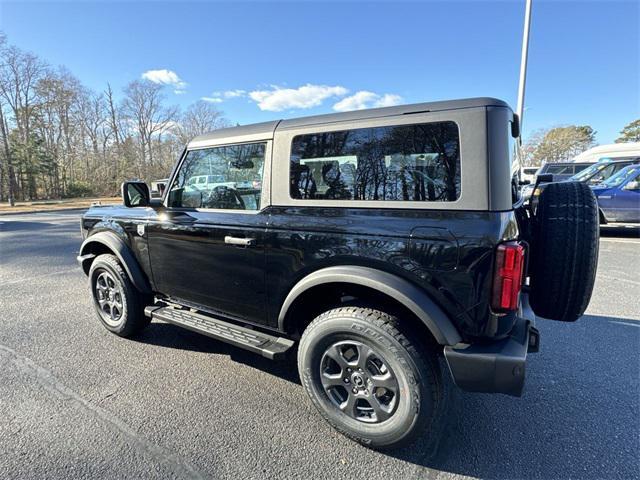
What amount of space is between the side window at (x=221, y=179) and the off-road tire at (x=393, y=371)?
102cm

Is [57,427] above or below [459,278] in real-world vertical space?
below

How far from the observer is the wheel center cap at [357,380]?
216cm

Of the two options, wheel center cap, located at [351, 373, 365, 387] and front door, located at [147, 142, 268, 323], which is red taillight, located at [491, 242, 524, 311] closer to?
wheel center cap, located at [351, 373, 365, 387]

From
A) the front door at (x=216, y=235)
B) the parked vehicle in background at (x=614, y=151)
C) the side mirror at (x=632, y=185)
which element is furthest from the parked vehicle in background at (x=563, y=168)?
the front door at (x=216, y=235)

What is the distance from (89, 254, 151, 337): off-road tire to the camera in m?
3.35

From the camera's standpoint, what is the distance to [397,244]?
193cm

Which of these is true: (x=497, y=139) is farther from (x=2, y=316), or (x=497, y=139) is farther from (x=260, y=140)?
(x=2, y=316)

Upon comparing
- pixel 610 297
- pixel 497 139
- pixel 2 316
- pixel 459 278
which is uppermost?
pixel 497 139

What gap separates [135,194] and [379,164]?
2333mm

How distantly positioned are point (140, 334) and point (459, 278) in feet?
10.7

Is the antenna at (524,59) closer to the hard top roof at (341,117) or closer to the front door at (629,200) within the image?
the front door at (629,200)

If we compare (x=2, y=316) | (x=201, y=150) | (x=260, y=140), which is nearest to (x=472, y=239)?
(x=260, y=140)

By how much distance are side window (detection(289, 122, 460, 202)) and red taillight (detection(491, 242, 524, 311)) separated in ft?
1.23

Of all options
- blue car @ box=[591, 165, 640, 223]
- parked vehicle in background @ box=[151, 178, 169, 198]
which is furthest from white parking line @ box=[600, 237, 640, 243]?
parked vehicle in background @ box=[151, 178, 169, 198]
